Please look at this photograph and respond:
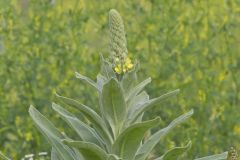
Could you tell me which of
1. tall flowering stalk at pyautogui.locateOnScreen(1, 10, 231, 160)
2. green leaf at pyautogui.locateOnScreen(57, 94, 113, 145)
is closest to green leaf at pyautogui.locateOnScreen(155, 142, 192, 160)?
tall flowering stalk at pyautogui.locateOnScreen(1, 10, 231, 160)

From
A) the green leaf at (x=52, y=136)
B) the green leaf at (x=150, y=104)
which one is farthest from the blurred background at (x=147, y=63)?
the green leaf at (x=150, y=104)

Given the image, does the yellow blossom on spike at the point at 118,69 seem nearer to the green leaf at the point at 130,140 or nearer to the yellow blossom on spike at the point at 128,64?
the yellow blossom on spike at the point at 128,64

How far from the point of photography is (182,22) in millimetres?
7430

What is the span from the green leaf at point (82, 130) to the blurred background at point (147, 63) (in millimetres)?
3349

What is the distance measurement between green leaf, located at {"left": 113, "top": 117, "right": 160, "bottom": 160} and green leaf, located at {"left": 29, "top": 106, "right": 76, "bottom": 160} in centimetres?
23

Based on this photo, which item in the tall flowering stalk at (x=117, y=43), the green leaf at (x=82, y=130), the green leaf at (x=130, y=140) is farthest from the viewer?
the green leaf at (x=82, y=130)

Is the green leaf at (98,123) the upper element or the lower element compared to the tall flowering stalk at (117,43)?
lower

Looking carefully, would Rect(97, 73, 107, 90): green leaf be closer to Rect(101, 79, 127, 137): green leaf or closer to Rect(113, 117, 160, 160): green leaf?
Rect(101, 79, 127, 137): green leaf

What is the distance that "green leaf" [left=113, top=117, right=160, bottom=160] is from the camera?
10.4ft

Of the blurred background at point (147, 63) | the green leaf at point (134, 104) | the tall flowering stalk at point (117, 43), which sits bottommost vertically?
the blurred background at point (147, 63)

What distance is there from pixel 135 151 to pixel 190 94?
→ 3989mm

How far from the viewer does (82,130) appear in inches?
130

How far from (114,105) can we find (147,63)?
4.06 meters

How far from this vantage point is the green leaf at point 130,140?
3.16 m
